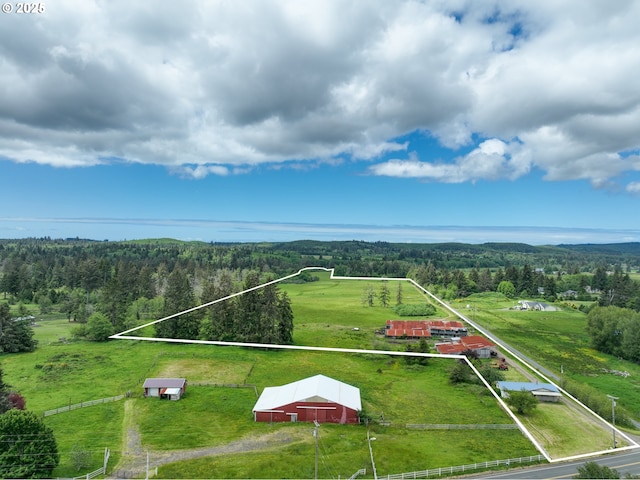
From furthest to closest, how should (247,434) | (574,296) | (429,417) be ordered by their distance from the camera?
(574,296) → (429,417) → (247,434)

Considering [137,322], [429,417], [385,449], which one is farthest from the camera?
[137,322]

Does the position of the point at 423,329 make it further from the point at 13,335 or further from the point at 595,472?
the point at 13,335

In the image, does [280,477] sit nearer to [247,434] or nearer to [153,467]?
[247,434]

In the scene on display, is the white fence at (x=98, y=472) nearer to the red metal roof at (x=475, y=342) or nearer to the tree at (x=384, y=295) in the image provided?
the tree at (x=384, y=295)

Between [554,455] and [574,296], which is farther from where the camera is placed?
[574,296]

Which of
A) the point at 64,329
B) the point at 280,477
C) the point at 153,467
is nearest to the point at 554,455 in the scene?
the point at 280,477

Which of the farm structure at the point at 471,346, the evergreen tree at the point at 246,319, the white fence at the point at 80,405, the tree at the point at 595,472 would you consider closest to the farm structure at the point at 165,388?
the white fence at the point at 80,405

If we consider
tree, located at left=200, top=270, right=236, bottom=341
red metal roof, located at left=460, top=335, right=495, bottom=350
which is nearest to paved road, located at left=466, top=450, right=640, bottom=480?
red metal roof, located at left=460, top=335, right=495, bottom=350

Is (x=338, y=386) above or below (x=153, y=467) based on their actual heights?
above
